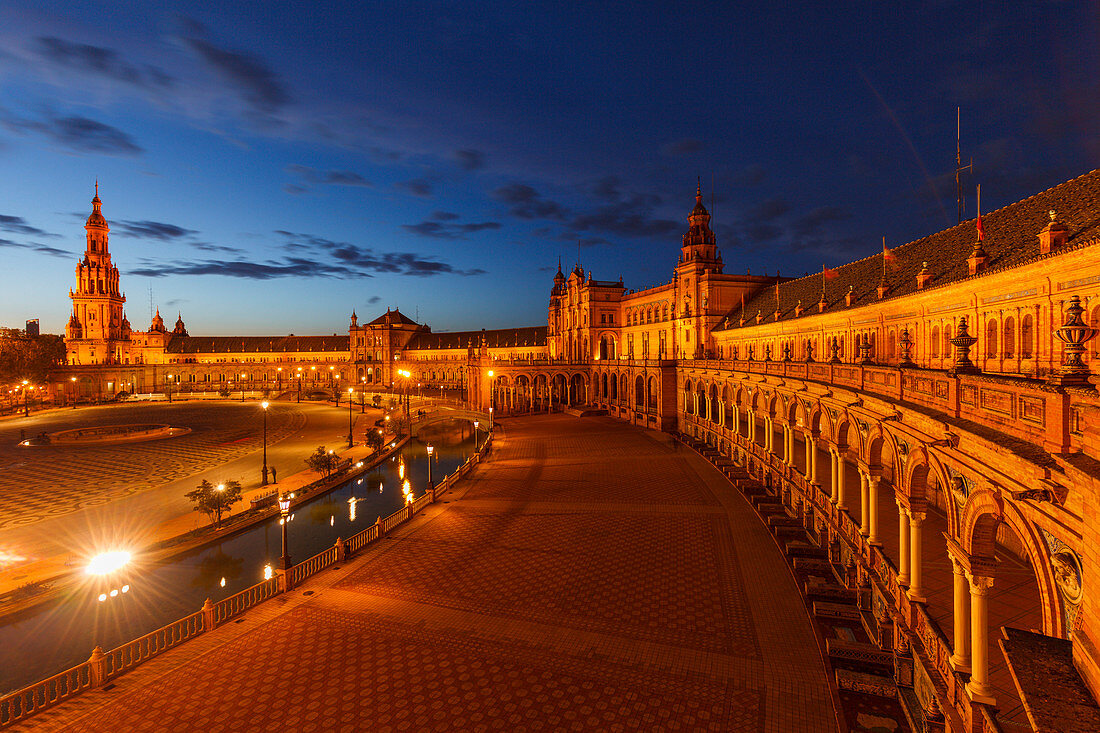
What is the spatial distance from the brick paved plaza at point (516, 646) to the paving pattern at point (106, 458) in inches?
845

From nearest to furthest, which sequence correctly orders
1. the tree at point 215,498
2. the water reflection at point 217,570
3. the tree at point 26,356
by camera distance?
the water reflection at point 217,570, the tree at point 215,498, the tree at point 26,356

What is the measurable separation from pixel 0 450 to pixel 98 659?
51.2 m

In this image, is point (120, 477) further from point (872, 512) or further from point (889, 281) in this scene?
point (889, 281)

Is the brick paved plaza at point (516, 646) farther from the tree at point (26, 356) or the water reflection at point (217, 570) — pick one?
the tree at point (26, 356)

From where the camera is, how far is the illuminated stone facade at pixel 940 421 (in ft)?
19.2

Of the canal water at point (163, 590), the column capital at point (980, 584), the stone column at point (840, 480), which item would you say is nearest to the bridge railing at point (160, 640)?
the canal water at point (163, 590)

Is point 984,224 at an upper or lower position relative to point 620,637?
upper

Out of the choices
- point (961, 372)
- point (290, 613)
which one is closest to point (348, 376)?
point (290, 613)

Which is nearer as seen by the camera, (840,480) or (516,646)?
(516,646)

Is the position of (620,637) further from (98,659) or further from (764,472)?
(764,472)

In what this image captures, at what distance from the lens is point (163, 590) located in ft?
60.7

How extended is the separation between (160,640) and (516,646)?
11.1 meters

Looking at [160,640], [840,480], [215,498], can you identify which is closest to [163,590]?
[160,640]

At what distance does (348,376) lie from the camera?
372ft
